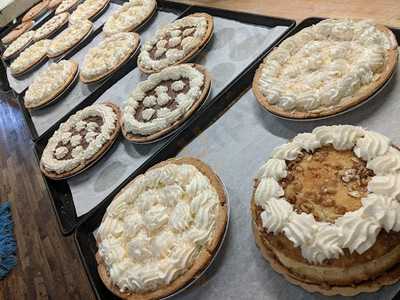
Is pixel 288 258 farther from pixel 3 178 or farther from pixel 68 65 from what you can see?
pixel 3 178

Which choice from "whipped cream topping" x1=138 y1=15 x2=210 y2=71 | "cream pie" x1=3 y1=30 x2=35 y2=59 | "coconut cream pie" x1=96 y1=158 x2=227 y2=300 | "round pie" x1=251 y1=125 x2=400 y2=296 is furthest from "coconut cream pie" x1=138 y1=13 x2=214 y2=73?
"cream pie" x1=3 y1=30 x2=35 y2=59

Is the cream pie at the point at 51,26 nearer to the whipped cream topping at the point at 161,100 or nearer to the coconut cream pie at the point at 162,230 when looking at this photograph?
the whipped cream topping at the point at 161,100

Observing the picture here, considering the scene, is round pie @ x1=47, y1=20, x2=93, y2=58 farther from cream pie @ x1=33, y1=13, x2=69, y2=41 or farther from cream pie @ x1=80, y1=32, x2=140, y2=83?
cream pie @ x1=80, y1=32, x2=140, y2=83

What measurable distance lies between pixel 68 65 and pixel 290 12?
177cm

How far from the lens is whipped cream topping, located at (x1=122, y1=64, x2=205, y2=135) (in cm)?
210

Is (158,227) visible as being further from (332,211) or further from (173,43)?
(173,43)

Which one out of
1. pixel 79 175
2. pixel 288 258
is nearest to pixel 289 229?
pixel 288 258

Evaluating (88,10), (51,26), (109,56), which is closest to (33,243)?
(109,56)

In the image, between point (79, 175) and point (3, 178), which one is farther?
point (3, 178)

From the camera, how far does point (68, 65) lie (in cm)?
324

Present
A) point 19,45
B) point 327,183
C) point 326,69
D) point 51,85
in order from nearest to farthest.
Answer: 1. point 327,183
2. point 326,69
3. point 51,85
4. point 19,45

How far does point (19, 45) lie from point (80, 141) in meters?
2.44

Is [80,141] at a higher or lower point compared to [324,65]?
lower

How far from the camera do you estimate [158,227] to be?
1551 mm
